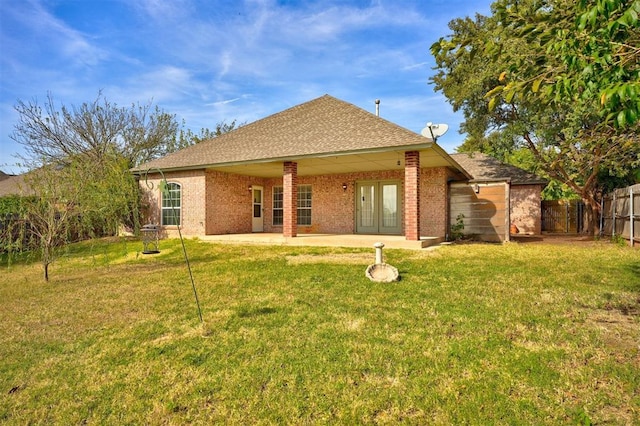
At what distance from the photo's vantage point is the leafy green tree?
2434 mm

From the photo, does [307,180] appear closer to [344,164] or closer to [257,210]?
[257,210]

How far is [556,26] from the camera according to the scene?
3.05 m

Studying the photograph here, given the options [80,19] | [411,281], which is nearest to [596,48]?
[411,281]

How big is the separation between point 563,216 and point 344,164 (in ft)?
51.2

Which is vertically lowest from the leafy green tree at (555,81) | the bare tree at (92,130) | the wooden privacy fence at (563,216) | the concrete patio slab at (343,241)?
the concrete patio slab at (343,241)

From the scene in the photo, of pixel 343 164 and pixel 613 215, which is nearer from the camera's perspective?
pixel 343 164

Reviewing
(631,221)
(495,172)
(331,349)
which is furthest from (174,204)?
(631,221)

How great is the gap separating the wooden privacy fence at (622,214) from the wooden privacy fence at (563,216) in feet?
15.3

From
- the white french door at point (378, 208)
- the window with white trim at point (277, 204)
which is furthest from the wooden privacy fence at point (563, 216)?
the window with white trim at point (277, 204)

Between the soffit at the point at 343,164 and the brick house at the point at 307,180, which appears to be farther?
the brick house at the point at 307,180

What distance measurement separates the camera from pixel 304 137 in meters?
12.7

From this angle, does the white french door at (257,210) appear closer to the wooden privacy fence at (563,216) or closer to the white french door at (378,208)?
the white french door at (378,208)

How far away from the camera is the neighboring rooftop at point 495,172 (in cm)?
1839

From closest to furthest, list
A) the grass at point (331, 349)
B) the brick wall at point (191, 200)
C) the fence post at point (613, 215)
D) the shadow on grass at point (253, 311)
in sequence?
the grass at point (331, 349)
the shadow on grass at point (253, 311)
the fence post at point (613, 215)
the brick wall at point (191, 200)
